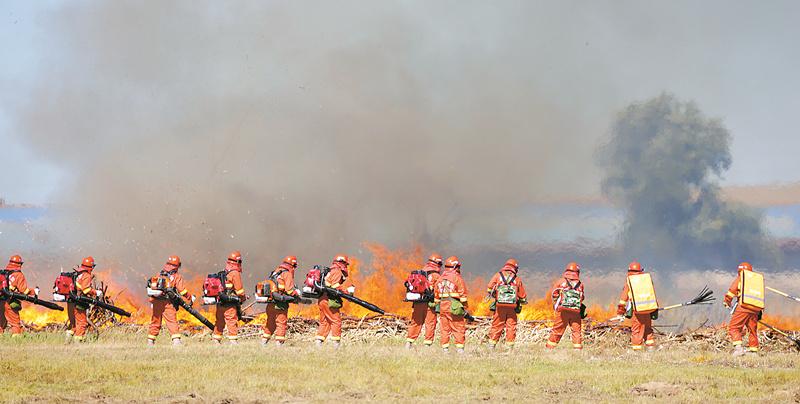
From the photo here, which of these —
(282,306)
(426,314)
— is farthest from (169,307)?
(426,314)

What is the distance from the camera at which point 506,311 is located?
3000cm

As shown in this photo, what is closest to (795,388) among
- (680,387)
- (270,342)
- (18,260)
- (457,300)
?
(680,387)

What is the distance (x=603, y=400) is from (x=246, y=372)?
25.7ft

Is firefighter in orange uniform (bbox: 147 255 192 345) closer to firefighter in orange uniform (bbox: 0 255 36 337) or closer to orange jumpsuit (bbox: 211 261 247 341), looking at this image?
orange jumpsuit (bbox: 211 261 247 341)

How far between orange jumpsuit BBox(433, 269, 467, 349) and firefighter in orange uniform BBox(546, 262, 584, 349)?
2938mm

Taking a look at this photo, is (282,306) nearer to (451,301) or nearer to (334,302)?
(334,302)

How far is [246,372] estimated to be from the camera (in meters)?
22.2

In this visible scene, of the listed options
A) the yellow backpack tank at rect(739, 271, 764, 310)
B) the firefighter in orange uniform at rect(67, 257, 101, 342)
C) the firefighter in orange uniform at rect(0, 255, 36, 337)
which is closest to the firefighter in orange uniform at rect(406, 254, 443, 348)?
the yellow backpack tank at rect(739, 271, 764, 310)

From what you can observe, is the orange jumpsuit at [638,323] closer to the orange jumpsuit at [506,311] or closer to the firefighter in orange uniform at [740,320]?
the firefighter in orange uniform at [740,320]

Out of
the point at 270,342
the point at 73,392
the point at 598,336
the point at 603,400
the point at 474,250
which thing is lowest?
the point at 73,392

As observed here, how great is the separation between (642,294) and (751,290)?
295 centimetres

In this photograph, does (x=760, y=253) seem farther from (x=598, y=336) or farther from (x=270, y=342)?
(x=270, y=342)

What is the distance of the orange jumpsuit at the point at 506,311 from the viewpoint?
2978 cm

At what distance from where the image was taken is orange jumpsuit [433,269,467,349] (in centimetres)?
2809
